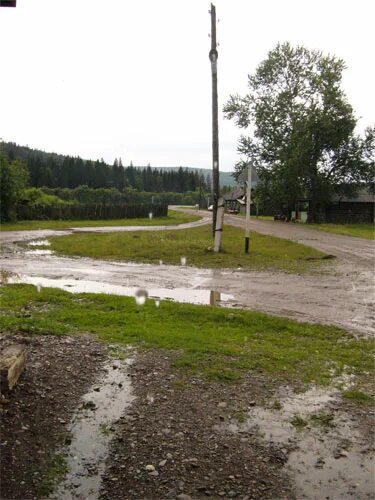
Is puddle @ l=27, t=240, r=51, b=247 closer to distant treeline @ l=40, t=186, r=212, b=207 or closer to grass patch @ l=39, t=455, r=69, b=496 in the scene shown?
grass patch @ l=39, t=455, r=69, b=496

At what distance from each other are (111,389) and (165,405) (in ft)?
2.24

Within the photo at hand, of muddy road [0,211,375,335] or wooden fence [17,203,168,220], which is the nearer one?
muddy road [0,211,375,335]

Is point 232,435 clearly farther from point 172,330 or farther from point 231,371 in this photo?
point 172,330

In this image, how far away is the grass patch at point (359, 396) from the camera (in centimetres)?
466

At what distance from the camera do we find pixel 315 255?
17.3 meters

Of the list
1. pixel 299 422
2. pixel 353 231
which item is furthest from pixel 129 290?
pixel 353 231

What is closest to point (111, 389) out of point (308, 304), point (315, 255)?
point (308, 304)

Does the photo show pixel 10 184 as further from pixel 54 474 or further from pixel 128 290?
pixel 54 474

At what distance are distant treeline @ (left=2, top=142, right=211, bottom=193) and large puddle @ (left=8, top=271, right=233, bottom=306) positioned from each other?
8679cm

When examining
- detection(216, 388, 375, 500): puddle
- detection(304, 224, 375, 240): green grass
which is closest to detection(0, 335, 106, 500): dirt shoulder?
detection(216, 388, 375, 500): puddle

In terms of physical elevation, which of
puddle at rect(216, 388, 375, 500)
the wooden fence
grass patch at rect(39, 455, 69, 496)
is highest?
the wooden fence

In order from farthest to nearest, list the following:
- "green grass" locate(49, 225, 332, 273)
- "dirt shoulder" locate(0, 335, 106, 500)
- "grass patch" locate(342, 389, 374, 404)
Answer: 1. "green grass" locate(49, 225, 332, 273)
2. "grass patch" locate(342, 389, 374, 404)
3. "dirt shoulder" locate(0, 335, 106, 500)

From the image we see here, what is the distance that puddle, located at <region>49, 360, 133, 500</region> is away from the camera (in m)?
3.30

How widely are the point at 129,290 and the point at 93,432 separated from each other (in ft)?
21.2
